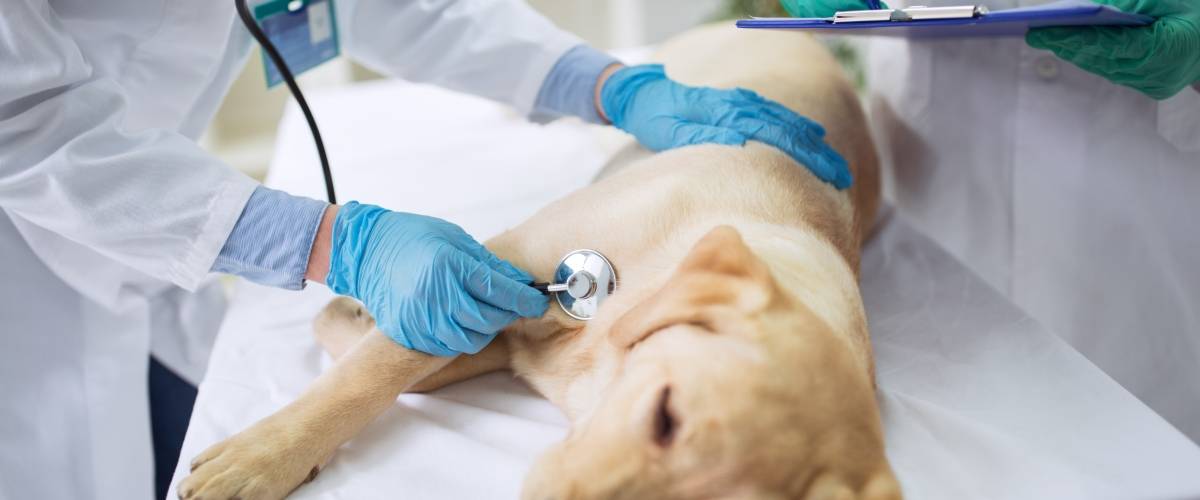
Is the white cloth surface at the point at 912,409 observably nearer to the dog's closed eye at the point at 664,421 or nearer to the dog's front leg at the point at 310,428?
the dog's front leg at the point at 310,428

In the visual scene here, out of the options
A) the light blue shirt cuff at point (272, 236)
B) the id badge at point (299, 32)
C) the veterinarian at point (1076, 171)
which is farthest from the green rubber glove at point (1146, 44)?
the id badge at point (299, 32)

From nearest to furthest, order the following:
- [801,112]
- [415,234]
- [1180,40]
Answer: [415,234] → [1180,40] → [801,112]

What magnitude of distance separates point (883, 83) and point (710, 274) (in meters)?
1.44

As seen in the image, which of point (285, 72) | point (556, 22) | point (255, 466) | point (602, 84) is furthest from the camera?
point (556, 22)

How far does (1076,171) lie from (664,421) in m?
1.36

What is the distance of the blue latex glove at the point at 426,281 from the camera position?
1.20 metres

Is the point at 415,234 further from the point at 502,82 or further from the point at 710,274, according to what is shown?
the point at 502,82

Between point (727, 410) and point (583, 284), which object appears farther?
point (583, 284)

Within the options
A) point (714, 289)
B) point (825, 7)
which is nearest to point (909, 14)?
point (825, 7)

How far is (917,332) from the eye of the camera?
1502 millimetres

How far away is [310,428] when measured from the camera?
1.15 metres

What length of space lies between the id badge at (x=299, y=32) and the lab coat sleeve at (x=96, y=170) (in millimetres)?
512

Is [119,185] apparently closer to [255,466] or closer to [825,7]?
[255,466]

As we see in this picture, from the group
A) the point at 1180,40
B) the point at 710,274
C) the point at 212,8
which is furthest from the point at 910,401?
the point at 212,8
